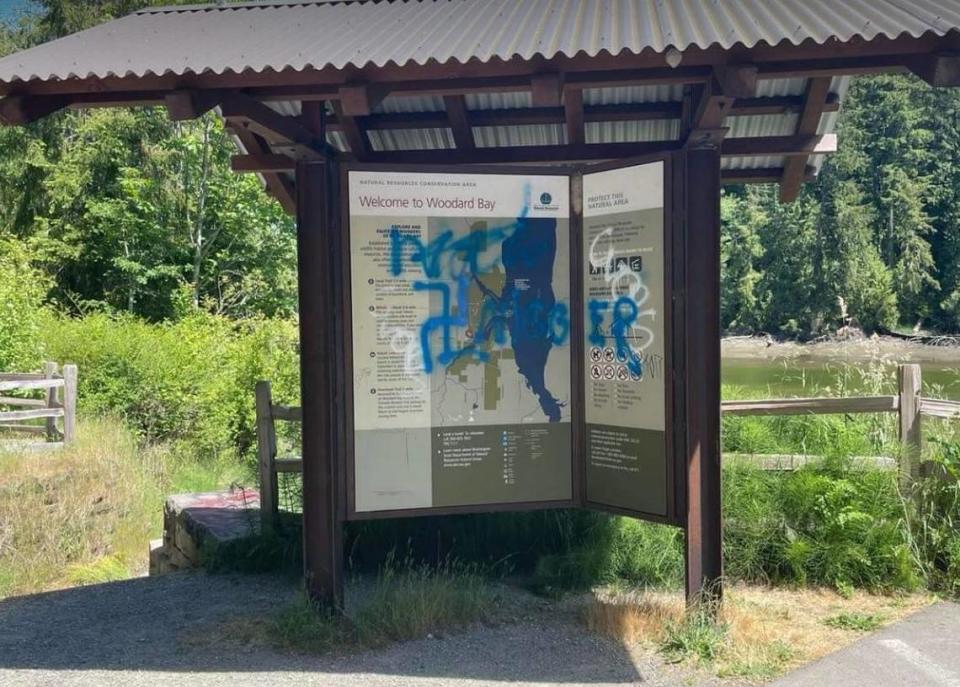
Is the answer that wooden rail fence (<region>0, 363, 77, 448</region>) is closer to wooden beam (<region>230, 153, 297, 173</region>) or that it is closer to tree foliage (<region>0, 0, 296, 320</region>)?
wooden beam (<region>230, 153, 297, 173</region>)

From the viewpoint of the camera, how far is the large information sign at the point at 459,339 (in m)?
5.58

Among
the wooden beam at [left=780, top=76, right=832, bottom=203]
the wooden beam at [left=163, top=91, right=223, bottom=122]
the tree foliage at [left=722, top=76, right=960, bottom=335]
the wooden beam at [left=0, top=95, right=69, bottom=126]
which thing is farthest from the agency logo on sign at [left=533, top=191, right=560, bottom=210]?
the tree foliage at [left=722, top=76, right=960, bottom=335]

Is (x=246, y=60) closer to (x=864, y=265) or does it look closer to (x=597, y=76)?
(x=597, y=76)

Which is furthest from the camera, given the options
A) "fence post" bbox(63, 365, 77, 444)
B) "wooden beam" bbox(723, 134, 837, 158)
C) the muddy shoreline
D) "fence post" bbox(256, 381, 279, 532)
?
the muddy shoreline

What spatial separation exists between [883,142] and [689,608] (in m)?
73.5

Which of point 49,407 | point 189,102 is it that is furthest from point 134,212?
point 189,102

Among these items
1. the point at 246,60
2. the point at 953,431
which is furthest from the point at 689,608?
the point at 246,60

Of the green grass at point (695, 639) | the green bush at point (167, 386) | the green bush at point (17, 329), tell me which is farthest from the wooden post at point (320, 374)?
the green bush at point (17, 329)

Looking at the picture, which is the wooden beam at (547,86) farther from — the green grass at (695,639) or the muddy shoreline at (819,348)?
the muddy shoreline at (819,348)

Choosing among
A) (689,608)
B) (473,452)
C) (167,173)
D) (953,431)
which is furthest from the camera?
(167,173)

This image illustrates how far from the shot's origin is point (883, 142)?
70.4 m

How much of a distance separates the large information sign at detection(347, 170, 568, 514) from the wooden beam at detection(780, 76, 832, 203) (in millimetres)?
1706

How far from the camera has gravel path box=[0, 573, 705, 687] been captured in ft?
15.8

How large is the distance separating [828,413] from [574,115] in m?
3.15
